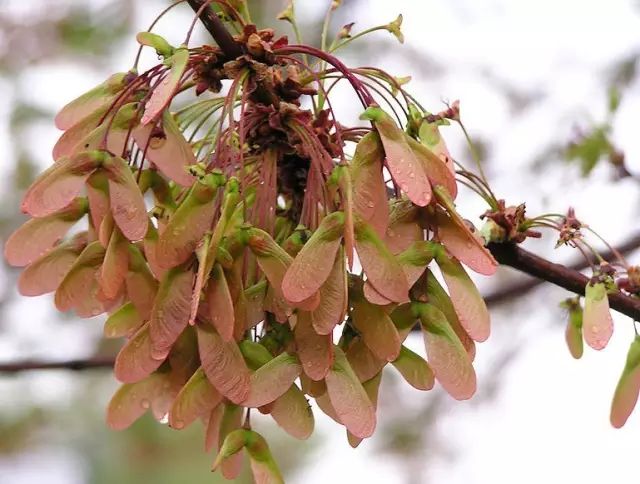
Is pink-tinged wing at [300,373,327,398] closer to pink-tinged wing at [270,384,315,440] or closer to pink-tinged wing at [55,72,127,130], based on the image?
pink-tinged wing at [270,384,315,440]

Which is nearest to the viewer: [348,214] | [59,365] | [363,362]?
[348,214]

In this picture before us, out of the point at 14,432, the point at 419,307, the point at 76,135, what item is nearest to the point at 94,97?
the point at 76,135

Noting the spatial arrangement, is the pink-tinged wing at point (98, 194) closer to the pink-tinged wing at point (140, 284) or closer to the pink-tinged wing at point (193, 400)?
the pink-tinged wing at point (140, 284)

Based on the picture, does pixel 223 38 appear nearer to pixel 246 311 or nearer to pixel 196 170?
pixel 196 170

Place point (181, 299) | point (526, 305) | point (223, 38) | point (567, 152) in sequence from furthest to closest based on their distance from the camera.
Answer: point (526, 305) → point (567, 152) → point (223, 38) → point (181, 299)

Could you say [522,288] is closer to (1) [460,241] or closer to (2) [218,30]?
(1) [460,241]

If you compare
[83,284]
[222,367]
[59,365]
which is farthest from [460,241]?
[59,365]
